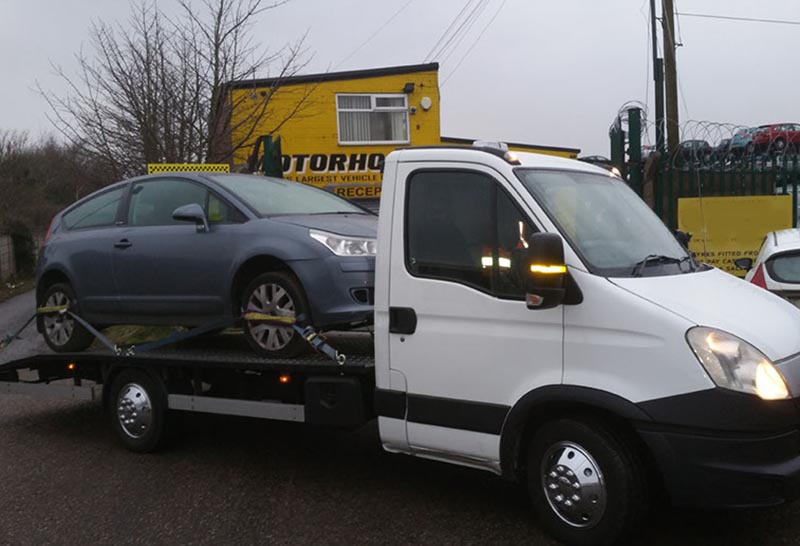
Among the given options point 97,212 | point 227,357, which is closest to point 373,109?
point 97,212

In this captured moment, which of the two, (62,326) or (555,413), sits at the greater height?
(62,326)

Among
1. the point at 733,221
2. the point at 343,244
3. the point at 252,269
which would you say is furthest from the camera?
the point at 733,221

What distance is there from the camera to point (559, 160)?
479cm

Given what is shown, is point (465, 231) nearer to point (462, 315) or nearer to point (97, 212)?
point (462, 315)

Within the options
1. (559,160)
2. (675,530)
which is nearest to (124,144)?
(559,160)

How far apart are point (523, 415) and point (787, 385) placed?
4.17 ft

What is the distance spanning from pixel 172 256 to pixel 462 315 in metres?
2.69

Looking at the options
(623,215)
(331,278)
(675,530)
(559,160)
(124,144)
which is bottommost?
(675,530)

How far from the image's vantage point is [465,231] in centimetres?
440

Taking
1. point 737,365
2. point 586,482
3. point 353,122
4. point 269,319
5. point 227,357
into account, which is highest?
point 353,122

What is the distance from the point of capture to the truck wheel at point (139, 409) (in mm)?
6137

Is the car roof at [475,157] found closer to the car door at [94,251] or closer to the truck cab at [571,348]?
the truck cab at [571,348]

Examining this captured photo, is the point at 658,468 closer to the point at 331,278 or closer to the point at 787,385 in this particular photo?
the point at 787,385

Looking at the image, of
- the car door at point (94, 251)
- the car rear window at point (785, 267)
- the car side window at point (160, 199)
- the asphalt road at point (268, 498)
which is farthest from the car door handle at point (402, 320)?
the car rear window at point (785, 267)
